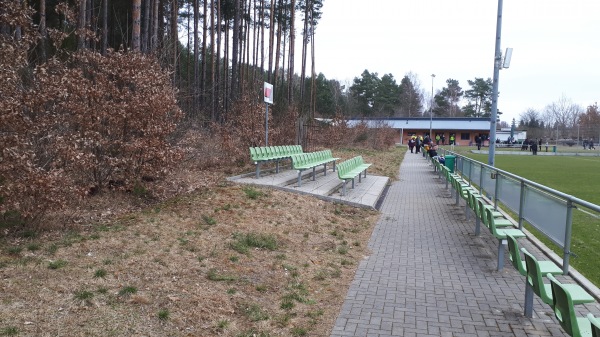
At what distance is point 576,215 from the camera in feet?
18.0

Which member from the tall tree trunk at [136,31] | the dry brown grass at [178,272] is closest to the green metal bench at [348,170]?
the dry brown grass at [178,272]

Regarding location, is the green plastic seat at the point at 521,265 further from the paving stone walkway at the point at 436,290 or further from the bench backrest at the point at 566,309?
the bench backrest at the point at 566,309

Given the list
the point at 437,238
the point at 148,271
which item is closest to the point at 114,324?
the point at 148,271

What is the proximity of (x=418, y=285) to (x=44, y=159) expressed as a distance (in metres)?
5.45

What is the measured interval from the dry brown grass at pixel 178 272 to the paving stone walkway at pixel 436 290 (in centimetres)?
27

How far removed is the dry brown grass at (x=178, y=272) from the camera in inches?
165

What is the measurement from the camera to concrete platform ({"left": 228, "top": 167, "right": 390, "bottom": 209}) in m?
11.4

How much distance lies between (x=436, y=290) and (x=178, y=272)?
296cm

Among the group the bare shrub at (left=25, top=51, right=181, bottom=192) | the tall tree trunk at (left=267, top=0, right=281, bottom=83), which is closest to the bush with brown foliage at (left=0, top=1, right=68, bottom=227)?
the bare shrub at (left=25, top=51, right=181, bottom=192)

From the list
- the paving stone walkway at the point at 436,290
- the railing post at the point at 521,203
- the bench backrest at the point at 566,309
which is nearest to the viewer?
the bench backrest at the point at 566,309

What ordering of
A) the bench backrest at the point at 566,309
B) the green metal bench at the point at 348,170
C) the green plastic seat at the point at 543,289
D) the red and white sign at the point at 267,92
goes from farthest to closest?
the red and white sign at the point at 267,92
the green metal bench at the point at 348,170
the green plastic seat at the point at 543,289
the bench backrest at the point at 566,309

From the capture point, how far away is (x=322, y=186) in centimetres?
1291

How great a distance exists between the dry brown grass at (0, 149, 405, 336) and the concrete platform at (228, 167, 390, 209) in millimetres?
2203

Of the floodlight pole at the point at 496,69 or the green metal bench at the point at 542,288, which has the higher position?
the floodlight pole at the point at 496,69
